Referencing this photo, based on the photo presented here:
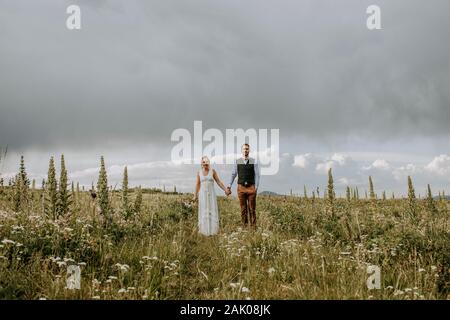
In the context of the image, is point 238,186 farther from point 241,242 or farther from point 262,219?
point 241,242

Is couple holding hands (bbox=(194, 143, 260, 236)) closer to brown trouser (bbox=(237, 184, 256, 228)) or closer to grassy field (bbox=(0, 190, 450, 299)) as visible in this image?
brown trouser (bbox=(237, 184, 256, 228))

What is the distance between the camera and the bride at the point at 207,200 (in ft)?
40.2

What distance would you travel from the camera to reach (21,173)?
1077cm

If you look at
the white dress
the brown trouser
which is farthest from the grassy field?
the brown trouser

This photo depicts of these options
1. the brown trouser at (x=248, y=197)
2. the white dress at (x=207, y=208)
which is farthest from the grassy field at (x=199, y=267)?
the brown trouser at (x=248, y=197)

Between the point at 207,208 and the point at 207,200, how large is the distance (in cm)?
30

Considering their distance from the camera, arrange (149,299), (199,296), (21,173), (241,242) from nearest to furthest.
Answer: (149,299) → (199,296) → (241,242) → (21,173)

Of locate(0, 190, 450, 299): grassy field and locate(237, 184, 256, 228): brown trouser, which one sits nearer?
locate(0, 190, 450, 299): grassy field

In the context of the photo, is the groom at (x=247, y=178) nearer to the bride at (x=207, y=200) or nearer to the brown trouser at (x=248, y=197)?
the brown trouser at (x=248, y=197)

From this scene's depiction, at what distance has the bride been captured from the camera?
12.3 m

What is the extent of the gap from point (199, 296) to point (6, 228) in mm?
4074

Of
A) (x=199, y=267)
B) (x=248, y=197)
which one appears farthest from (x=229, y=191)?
(x=199, y=267)

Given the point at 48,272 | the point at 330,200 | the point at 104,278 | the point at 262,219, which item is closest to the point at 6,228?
the point at 48,272

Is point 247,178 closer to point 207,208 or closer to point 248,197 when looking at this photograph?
point 248,197
